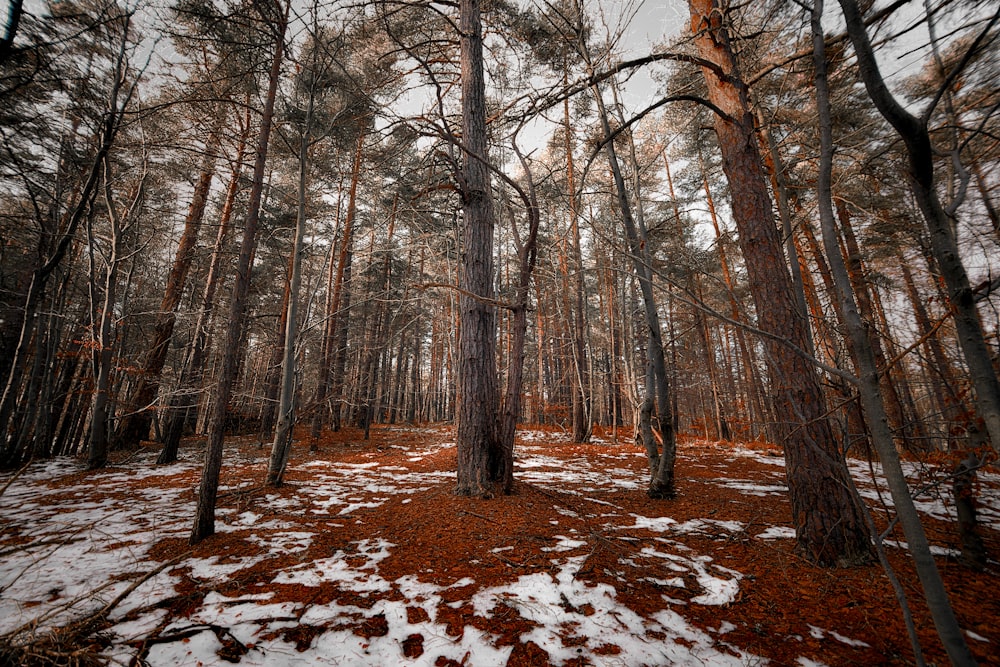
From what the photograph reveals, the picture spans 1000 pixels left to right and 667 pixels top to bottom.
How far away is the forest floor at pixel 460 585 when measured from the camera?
164cm

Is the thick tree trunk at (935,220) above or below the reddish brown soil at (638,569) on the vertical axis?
above

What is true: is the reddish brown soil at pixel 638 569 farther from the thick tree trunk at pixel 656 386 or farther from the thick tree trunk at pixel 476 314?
the thick tree trunk at pixel 476 314

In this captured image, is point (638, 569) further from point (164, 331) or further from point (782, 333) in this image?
point (164, 331)

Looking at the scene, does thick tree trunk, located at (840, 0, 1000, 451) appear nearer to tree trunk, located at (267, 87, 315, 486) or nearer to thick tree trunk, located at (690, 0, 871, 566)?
thick tree trunk, located at (690, 0, 871, 566)

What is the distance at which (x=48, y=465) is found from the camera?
6301mm

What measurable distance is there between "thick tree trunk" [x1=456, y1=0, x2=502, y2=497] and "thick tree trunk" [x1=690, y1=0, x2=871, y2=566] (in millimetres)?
2397

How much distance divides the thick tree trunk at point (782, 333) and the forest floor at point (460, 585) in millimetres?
243

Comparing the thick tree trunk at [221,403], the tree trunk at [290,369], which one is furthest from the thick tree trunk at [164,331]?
the thick tree trunk at [221,403]

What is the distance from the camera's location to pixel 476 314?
412cm

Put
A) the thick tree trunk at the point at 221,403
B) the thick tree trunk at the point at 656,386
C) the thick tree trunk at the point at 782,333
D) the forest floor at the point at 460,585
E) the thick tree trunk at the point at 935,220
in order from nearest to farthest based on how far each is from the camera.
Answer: the thick tree trunk at the point at 935,220
the forest floor at the point at 460,585
the thick tree trunk at the point at 782,333
the thick tree trunk at the point at 221,403
the thick tree trunk at the point at 656,386

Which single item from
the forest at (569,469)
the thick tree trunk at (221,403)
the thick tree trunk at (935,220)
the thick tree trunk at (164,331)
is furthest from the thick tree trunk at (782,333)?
the thick tree trunk at (164,331)

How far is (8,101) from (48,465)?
235 inches

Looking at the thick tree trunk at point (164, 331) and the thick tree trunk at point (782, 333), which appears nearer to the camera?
the thick tree trunk at point (782, 333)

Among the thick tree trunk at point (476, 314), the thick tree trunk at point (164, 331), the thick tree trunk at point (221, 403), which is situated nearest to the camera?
the thick tree trunk at point (221, 403)
